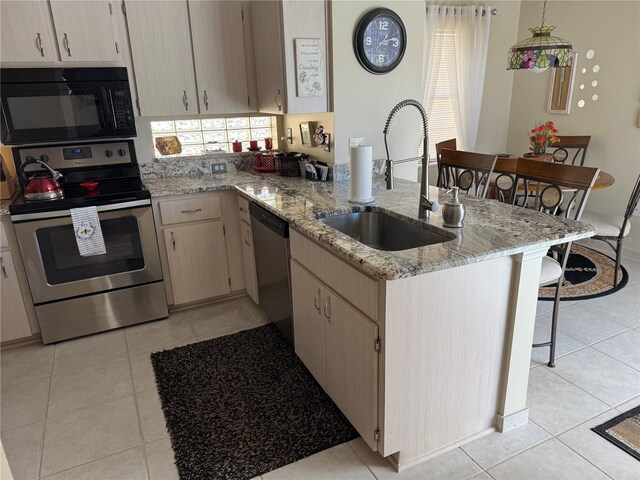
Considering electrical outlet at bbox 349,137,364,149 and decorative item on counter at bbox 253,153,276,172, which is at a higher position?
electrical outlet at bbox 349,137,364,149

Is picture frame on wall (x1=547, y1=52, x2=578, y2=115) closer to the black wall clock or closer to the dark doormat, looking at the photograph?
the black wall clock

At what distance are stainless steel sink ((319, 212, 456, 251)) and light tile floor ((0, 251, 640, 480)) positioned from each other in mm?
947

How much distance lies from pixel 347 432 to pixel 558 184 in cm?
174

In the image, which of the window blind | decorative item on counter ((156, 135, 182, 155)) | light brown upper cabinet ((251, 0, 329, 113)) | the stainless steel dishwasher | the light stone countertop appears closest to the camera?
the light stone countertop

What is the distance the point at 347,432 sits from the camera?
2025 millimetres

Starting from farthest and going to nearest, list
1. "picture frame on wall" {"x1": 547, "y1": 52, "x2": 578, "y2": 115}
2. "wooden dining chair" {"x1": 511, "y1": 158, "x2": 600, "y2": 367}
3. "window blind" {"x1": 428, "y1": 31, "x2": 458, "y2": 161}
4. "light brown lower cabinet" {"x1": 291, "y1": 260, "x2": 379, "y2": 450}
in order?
"window blind" {"x1": 428, "y1": 31, "x2": 458, "y2": 161}
"picture frame on wall" {"x1": 547, "y1": 52, "x2": 578, "y2": 115}
"wooden dining chair" {"x1": 511, "y1": 158, "x2": 600, "y2": 367}
"light brown lower cabinet" {"x1": 291, "y1": 260, "x2": 379, "y2": 450}

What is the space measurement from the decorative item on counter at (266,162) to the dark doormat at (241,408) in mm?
1360

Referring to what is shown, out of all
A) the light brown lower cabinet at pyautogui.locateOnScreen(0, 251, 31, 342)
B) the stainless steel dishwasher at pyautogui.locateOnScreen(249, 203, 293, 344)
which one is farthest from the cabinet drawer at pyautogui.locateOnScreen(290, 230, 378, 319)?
the light brown lower cabinet at pyautogui.locateOnScreen(0, 251, 31, 342)

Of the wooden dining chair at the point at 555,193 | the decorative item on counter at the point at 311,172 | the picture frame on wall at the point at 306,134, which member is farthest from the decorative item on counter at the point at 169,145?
the wooden dining chair at the point at 555,193

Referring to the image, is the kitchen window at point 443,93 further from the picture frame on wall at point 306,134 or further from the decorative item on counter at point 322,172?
the decorative item on counter at point 322,172

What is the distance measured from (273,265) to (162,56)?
1.66 m

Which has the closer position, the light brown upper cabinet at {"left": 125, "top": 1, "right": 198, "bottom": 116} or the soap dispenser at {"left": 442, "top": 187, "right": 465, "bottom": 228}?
the soap dispenser at {"left": 442, "top": 187, "right": 465, "bottom": 228}

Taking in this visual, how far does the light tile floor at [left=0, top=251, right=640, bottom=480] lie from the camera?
1.84m

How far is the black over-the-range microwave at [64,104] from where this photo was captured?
105 inches
